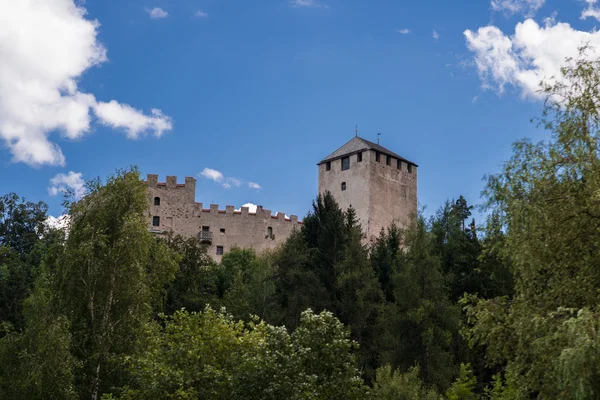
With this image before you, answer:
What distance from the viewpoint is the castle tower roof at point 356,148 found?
71062mm

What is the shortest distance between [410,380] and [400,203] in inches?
1793

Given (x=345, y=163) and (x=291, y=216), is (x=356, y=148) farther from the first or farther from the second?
(x=291, y=216)

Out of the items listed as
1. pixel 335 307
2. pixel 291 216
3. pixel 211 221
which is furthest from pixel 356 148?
pixel 335 307

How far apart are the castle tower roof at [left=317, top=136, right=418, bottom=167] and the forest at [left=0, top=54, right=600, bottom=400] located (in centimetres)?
2681

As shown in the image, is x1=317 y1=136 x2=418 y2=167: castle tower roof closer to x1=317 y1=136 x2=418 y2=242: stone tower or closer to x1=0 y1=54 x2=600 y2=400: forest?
x1=317 y1=136 x2=418 y2=242: stone tower

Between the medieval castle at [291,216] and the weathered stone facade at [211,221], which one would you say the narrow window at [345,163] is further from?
the weathered stone facade at [211,221]

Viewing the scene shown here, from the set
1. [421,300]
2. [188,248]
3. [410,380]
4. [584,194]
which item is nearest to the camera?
[584,194]

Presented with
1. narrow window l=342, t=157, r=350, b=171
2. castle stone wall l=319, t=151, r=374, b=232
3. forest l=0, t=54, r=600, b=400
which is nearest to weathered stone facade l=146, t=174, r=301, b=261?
castle stone wall l=319, t=151, r=374, b=232

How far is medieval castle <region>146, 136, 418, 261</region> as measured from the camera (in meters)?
67.2

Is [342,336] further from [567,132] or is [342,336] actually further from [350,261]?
[350,261]

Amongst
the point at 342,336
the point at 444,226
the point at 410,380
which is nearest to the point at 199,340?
the point at 342,336

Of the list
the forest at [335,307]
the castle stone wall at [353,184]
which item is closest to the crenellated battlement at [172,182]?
the castle stone wall at [353,184]

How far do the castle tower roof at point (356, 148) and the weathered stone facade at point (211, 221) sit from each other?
23.8 ft

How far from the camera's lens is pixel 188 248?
40.7m
